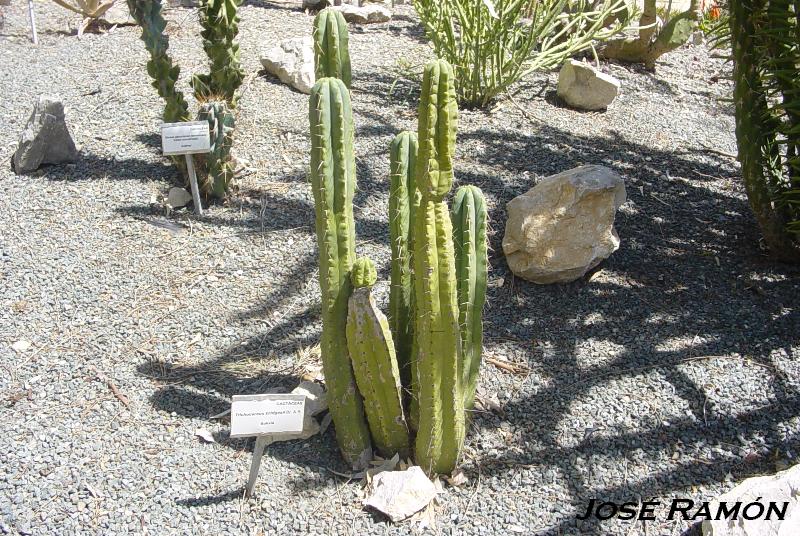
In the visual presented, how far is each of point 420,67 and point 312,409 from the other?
3.81 m

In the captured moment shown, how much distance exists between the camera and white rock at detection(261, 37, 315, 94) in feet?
17.7

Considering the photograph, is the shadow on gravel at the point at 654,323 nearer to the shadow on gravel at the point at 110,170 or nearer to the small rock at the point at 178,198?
the small rock at the point at 178,198

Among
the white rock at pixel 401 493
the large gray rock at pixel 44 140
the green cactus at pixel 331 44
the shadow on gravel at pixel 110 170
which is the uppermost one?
the green cactus at pixel 331 44

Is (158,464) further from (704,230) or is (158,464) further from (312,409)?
(704,230)

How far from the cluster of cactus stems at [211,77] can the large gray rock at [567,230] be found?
169cm

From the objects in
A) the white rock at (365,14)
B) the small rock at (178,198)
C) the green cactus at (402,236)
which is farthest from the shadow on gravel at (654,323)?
the white rock at (365,14)

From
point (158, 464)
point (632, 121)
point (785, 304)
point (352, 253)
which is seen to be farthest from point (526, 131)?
point (158, 464)

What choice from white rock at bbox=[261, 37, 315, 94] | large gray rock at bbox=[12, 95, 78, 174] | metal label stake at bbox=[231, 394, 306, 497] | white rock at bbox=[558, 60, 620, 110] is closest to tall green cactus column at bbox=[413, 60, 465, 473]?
metal label stake at bbox=[231, 394, 306, 497]

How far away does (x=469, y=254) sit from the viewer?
8.49 feet

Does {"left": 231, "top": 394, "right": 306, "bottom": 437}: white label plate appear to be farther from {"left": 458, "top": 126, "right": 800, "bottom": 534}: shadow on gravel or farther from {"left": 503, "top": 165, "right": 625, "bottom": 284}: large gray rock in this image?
{"left": 503, "top": 165, "right": 625, "bottom": 284}: large gray rock

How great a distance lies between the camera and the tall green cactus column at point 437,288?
203 centimetres

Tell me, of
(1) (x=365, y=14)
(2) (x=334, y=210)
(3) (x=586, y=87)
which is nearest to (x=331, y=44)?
(2) (x=334, y=210)

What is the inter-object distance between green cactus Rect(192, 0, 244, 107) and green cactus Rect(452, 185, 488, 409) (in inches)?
87.3

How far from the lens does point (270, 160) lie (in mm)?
4648
